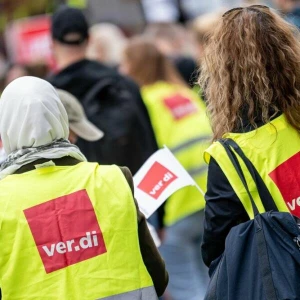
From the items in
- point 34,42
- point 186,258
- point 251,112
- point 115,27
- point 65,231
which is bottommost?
point 186,258

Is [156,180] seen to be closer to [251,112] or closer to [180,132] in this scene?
[251,112]

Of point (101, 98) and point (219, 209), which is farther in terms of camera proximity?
point (101, 98)

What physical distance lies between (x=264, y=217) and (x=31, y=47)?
9.47 meters

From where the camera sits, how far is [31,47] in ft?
43.6

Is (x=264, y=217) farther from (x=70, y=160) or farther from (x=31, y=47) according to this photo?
(x=31, y=47)

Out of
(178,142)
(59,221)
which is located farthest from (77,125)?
(178,142)

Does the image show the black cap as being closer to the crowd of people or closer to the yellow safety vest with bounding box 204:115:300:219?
the crowd of people

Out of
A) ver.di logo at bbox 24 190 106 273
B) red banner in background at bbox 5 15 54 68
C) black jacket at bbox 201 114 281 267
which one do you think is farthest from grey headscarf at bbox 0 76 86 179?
red banner in background at bbox 5 15 54 68

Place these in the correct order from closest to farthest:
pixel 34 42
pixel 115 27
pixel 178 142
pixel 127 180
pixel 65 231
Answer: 1. pixel 65 231
2. pixel 127 180
3. pixel 178 142
4. pixel 115 27
5. pixel 34 42

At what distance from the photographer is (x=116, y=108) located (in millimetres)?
6871

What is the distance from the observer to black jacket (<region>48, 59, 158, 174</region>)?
22.2 feet

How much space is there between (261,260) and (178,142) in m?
3.79

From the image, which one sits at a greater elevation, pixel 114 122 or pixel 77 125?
pixel 77 125

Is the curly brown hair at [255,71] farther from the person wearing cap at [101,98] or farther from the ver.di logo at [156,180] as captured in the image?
the person wearing cap at [101,98]
